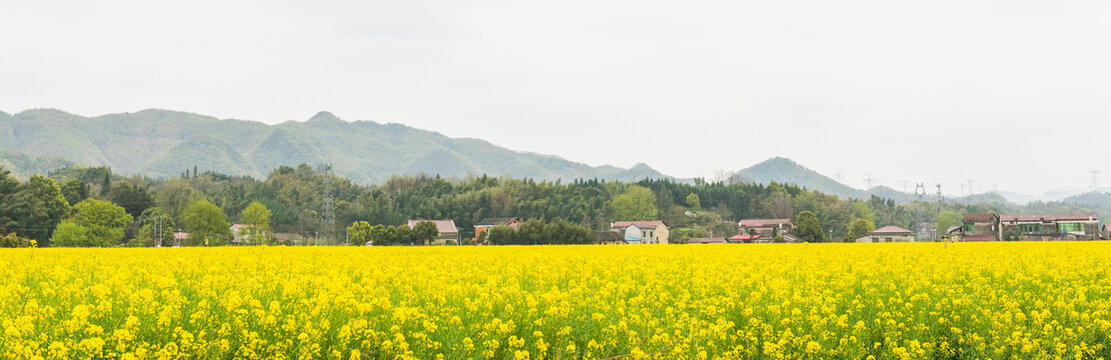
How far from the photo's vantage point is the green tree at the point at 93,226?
8506 cm

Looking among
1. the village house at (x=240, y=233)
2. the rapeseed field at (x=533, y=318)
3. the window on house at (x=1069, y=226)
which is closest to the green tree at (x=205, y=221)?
the village house at (x=240, y=233)

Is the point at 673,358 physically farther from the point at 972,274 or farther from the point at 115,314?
the point at 972,274

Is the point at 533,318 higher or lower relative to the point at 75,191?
lower

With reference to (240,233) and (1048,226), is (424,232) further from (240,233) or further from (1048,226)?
(1048,226)


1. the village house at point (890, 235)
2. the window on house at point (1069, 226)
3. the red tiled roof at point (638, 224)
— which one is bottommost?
the village house at point (890, 235)

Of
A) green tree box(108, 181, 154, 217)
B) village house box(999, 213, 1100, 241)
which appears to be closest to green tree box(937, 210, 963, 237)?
village house box(999, 213, 1100, 241)

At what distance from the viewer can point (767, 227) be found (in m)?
140

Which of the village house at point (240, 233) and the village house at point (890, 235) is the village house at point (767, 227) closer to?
the village house at point (890, 235)

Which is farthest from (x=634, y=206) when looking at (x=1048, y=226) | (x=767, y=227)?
(x=1048, y=226)

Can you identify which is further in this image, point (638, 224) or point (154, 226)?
point (638, 224)

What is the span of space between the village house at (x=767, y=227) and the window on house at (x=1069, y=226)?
141ft

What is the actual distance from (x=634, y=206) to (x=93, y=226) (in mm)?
86721

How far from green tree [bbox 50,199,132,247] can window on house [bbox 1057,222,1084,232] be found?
114347mm

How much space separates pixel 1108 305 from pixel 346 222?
137 m
